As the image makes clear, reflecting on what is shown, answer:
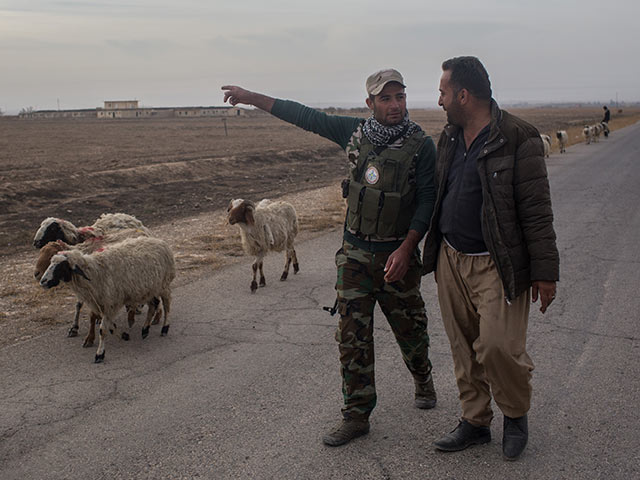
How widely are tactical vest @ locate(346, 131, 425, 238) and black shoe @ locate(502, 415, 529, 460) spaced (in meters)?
1.47

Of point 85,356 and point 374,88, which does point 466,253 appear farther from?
point 85,356

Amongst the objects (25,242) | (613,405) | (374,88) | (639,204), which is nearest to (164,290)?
(374,88)

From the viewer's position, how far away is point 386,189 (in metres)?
4.29

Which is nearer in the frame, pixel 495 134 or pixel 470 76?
pixel 495 134

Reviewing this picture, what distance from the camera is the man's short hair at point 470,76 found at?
12.6ft

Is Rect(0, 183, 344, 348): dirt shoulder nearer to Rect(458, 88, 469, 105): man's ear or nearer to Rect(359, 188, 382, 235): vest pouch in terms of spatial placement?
Rect(359, 188, 382, 235): vest pouch

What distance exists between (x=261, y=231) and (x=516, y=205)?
5893 mm

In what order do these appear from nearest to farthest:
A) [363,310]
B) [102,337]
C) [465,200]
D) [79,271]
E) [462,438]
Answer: [465,200] → [462,438] → [363,310] → [102,337] → [79,271]

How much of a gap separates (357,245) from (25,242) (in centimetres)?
1009

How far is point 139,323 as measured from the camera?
7.54m

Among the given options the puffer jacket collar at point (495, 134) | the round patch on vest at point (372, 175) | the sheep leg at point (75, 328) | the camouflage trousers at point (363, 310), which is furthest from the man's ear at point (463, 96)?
the sheep leg at point (75, 328)

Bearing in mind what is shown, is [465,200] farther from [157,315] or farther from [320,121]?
[157,315]

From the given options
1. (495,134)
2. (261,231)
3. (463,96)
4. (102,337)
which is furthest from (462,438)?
(261,231)

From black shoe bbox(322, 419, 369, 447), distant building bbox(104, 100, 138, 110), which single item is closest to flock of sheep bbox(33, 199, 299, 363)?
black shoe bbox(322, 419, 369, 447)
